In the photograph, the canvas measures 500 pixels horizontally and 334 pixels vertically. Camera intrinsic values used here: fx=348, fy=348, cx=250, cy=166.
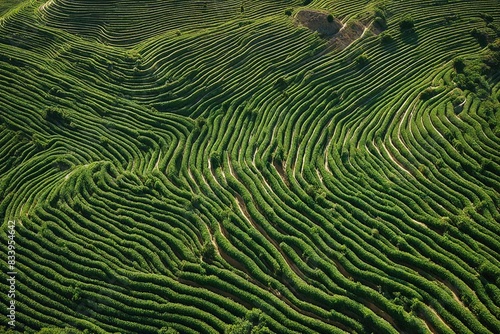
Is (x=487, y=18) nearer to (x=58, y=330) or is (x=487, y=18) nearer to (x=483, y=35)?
(x=483, y=35)

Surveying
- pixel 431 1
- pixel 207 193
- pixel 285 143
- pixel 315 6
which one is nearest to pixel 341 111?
pixel 285 143

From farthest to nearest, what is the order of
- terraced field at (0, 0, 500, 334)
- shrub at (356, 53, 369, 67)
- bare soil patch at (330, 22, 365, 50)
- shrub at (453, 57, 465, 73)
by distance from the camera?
1. bare soil patch at (330, 22, 365, 50)
2. shrub at (356, 53, 369, 67)
3. shrub at (453, 57, 465, 73)
4. terraced field at (0, 0, 500, 334)

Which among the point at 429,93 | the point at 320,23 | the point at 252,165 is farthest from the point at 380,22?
the point at 252,165

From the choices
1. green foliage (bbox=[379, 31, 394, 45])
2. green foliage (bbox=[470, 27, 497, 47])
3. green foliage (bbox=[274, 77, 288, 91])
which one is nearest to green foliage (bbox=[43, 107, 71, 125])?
green foliage (bbox=[274, 77, 288, 91])

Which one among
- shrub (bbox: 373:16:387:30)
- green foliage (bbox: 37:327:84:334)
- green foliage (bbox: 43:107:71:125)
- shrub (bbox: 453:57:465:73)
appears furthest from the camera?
shrub (bbox: 373:16:387:30)

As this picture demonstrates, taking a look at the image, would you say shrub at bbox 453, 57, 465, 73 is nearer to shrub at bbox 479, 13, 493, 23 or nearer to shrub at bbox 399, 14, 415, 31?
shrub at bbox 399, 14, 415, 31

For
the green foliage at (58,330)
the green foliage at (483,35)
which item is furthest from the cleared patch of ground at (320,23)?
the green foliage at (58,330)

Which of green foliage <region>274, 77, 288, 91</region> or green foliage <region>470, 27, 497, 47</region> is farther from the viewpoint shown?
green foliage <region>470, 27, 497, 47</region>

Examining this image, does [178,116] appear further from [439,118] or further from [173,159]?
[439,118]
